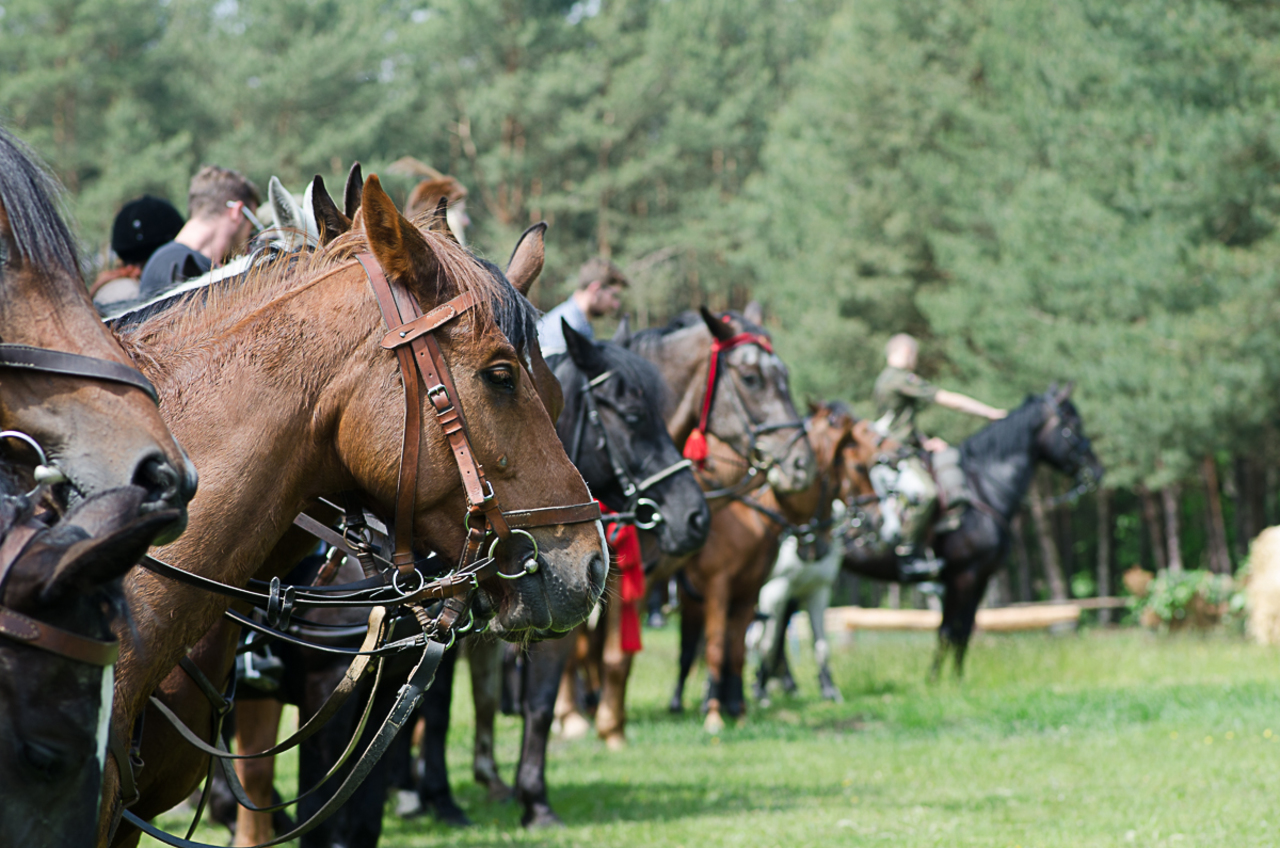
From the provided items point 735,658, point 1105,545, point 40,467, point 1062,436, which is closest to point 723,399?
point 735,658

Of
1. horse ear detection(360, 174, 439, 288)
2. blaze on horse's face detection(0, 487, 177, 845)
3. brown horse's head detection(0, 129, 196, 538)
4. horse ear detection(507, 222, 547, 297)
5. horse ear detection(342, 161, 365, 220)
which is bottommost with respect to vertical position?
blaze on horse's face detection(0, 487, 177, 845)

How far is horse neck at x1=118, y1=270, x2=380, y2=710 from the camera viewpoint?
2449mm

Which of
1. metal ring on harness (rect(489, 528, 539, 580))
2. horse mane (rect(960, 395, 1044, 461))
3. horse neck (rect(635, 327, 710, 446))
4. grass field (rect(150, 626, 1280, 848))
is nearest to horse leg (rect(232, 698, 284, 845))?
grass field (rect(150, 626, 1280, 848))

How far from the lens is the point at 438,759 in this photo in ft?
22.2

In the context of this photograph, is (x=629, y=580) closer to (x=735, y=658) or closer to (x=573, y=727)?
(x=573, y=727)

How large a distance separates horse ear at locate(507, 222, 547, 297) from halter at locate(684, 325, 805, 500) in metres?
4.36

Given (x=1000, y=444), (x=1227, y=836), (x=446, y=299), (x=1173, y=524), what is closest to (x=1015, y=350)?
(x=1173, y=524)

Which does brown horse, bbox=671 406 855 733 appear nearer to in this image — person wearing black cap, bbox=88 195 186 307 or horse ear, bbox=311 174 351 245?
person wearing black cap, bbox=88 195 186 307

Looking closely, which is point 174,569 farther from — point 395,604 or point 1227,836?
point 1227,836

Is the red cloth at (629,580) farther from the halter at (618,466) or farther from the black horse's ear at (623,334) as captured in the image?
the black horse's ear at (623,334)

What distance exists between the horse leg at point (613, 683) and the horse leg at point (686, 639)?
2.39 metres

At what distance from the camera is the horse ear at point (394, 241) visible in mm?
2516

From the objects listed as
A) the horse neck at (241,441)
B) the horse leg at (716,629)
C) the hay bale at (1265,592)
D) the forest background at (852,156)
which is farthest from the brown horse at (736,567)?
the forest background at (852,156)

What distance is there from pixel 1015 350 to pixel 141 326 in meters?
20.5
